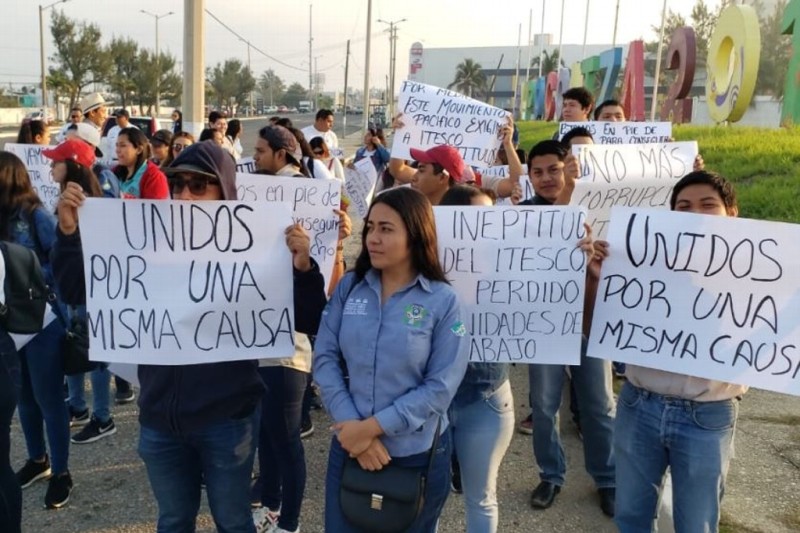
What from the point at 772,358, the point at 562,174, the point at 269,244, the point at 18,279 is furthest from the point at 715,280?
the point at 18,279

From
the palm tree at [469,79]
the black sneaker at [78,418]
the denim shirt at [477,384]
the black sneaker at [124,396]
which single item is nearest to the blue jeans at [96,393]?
the black sneaker at [78,418]

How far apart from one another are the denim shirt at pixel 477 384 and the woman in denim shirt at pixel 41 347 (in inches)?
86.4

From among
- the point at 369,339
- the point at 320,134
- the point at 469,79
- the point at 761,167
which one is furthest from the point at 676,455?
the point at 469,79

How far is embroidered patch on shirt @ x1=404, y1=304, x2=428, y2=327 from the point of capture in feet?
7.17

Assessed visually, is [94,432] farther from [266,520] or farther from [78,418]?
[266,520]

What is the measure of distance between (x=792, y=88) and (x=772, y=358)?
13362mm

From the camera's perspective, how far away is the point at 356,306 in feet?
7.42

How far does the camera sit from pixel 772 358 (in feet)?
7.83

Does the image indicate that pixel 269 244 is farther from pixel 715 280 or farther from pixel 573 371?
pixel 573 371

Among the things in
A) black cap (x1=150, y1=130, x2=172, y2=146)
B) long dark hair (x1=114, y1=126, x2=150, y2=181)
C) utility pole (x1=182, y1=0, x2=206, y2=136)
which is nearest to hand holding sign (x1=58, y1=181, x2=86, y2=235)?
long dark hair (x1=114, y1=126, x2=150, y2=181)

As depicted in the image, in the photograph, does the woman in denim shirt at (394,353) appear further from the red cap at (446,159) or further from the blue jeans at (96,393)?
the blue jeans at (96,393)

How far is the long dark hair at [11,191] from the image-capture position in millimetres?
3434

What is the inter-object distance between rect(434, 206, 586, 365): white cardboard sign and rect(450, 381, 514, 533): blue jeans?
0.26 metres

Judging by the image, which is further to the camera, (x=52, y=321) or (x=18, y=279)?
(x=52, y=321)
